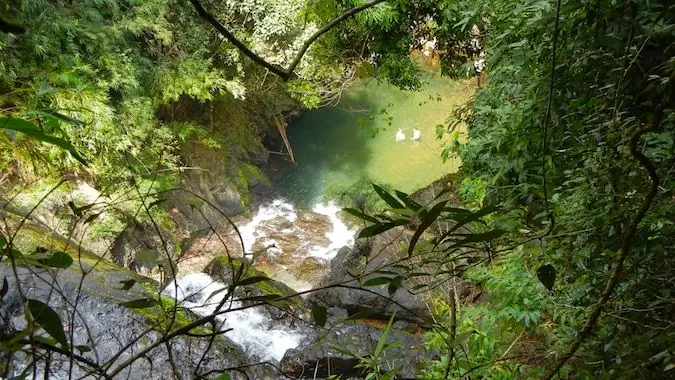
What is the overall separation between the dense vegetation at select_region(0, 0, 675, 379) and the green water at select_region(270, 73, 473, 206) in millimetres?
1132

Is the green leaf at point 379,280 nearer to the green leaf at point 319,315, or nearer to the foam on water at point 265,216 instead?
the green leaf at point 319,315

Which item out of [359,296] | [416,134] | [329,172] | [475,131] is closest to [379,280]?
[475,131]

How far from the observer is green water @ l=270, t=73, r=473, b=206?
10.0 m

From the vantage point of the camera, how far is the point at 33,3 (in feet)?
16.4

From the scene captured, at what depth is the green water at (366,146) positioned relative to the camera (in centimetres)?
1005

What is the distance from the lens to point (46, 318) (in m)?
0.75

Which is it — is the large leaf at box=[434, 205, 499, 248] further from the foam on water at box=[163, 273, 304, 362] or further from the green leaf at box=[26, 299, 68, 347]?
the foam on water at box=[163, 273, 304, 362]

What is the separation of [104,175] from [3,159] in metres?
1.10

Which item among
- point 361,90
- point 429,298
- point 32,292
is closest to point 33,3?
point 32,292

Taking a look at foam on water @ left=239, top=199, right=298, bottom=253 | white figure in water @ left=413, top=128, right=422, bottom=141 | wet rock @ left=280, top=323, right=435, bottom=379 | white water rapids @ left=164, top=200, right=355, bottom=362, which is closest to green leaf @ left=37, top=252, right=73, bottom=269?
wet rock @ left=280, top=323, right=435, bottom=379

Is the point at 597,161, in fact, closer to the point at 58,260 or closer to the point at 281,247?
the point at 58,260

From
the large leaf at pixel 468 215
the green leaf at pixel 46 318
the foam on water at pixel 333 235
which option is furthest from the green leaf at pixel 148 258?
the foam on water at pixel 333 235

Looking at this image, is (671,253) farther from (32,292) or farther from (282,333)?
(282,333)

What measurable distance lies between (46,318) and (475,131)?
3521 mm
